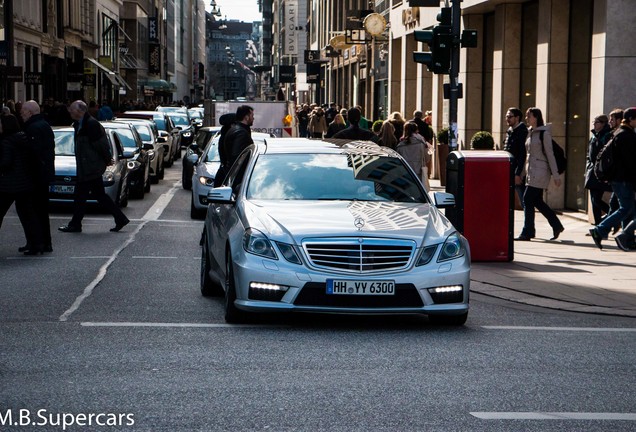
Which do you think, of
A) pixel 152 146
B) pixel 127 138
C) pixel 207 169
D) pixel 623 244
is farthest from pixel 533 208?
pixel 152 146

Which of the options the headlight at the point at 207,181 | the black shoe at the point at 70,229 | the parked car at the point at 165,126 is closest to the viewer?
the black shoe at the point at 70,229

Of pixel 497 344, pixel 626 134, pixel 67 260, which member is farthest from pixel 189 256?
pixel 497 344

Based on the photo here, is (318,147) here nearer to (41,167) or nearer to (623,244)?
(41,167)

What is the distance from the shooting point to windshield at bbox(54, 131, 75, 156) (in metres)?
23.0

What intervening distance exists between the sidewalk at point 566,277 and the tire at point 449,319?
5.36ft

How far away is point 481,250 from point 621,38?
6628mm

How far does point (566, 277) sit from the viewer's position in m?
13.5

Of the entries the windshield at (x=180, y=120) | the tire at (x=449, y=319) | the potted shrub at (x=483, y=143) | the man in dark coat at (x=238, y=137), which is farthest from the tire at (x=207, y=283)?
the windshield at (x=180, y=120)

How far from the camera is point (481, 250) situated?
1505cm

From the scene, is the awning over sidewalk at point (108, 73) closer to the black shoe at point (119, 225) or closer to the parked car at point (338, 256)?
the black shoe at point (119, 225)

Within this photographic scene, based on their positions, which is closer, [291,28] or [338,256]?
[338,256]

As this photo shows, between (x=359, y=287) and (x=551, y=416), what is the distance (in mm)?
2872

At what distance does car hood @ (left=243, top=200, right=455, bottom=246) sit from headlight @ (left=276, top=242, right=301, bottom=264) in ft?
0.15

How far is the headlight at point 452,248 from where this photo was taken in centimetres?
970
